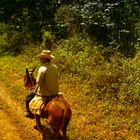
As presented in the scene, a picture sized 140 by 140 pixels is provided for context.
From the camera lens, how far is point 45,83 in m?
12.1

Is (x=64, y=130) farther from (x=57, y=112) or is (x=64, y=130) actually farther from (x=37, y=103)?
(x=37, y=103)

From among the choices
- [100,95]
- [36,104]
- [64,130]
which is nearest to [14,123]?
[36,104]

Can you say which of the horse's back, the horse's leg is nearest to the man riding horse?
the horse's back

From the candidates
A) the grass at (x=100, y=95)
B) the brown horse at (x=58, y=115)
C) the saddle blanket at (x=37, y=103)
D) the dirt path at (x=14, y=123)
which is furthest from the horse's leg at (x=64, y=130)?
the dirt path at (x=14, y=123)

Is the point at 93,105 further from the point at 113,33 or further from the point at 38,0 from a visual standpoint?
the point at 38,0

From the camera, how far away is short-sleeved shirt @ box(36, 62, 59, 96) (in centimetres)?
1197

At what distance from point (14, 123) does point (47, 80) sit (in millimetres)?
2828

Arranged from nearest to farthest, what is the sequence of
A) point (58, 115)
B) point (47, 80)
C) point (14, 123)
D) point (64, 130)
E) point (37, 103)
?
point (58, 115), point (64, 130), point (47, 80), point (37, 103), point (14, 123)

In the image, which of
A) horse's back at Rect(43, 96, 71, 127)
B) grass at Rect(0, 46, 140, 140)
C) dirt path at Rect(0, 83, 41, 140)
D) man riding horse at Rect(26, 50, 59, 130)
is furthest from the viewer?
grass at Rect(0, 46, 140, 140)

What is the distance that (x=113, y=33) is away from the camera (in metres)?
18.1

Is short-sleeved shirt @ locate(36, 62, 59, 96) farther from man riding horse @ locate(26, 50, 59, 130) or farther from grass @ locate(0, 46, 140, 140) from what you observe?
grass @ locate(0, 46, 140, 140)

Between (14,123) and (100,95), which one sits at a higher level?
(100,95)

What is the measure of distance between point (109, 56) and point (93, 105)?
333cm

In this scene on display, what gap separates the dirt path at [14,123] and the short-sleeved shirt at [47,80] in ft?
5.92
